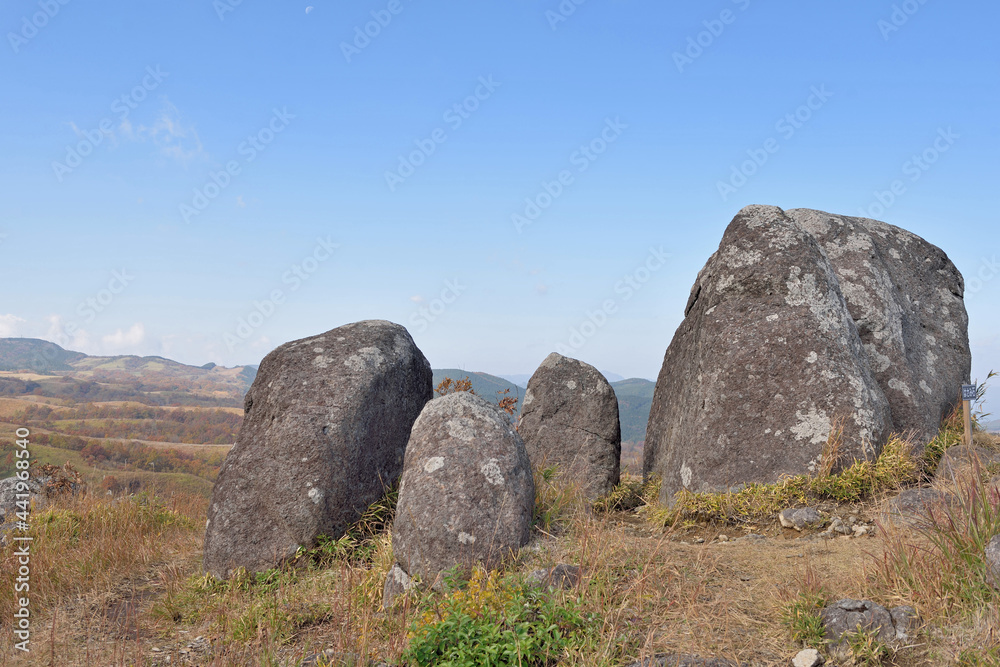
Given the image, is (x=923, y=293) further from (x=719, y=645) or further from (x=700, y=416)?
(x=719, y=645)

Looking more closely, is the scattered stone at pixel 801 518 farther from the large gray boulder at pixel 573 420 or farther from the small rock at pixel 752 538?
the large gray boulder at pixel 573 420

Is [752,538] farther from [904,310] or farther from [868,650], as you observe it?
[904,310]

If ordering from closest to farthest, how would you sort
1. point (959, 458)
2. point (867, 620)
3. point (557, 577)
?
point (867, 620)
point (557, 577)
point (959, 458)

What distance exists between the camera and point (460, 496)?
21.6ft

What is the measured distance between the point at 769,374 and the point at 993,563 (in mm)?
4967

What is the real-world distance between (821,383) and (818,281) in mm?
1751

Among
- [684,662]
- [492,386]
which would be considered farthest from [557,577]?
[492,386]

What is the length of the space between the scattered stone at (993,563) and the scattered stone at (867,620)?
63cm

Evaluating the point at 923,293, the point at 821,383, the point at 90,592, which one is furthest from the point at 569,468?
the point at 923,293

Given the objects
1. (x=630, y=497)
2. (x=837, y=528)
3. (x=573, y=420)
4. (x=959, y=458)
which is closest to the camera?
(x=837, y=528)

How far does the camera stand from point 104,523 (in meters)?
10.5

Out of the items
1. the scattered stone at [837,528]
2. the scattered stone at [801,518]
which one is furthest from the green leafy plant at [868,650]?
the scattered stone at [801,518]

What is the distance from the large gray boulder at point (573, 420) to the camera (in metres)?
13.1

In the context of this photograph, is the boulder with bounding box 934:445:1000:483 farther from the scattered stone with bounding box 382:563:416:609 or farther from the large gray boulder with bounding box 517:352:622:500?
the scattered stone with bounding box 382:563:416:609
